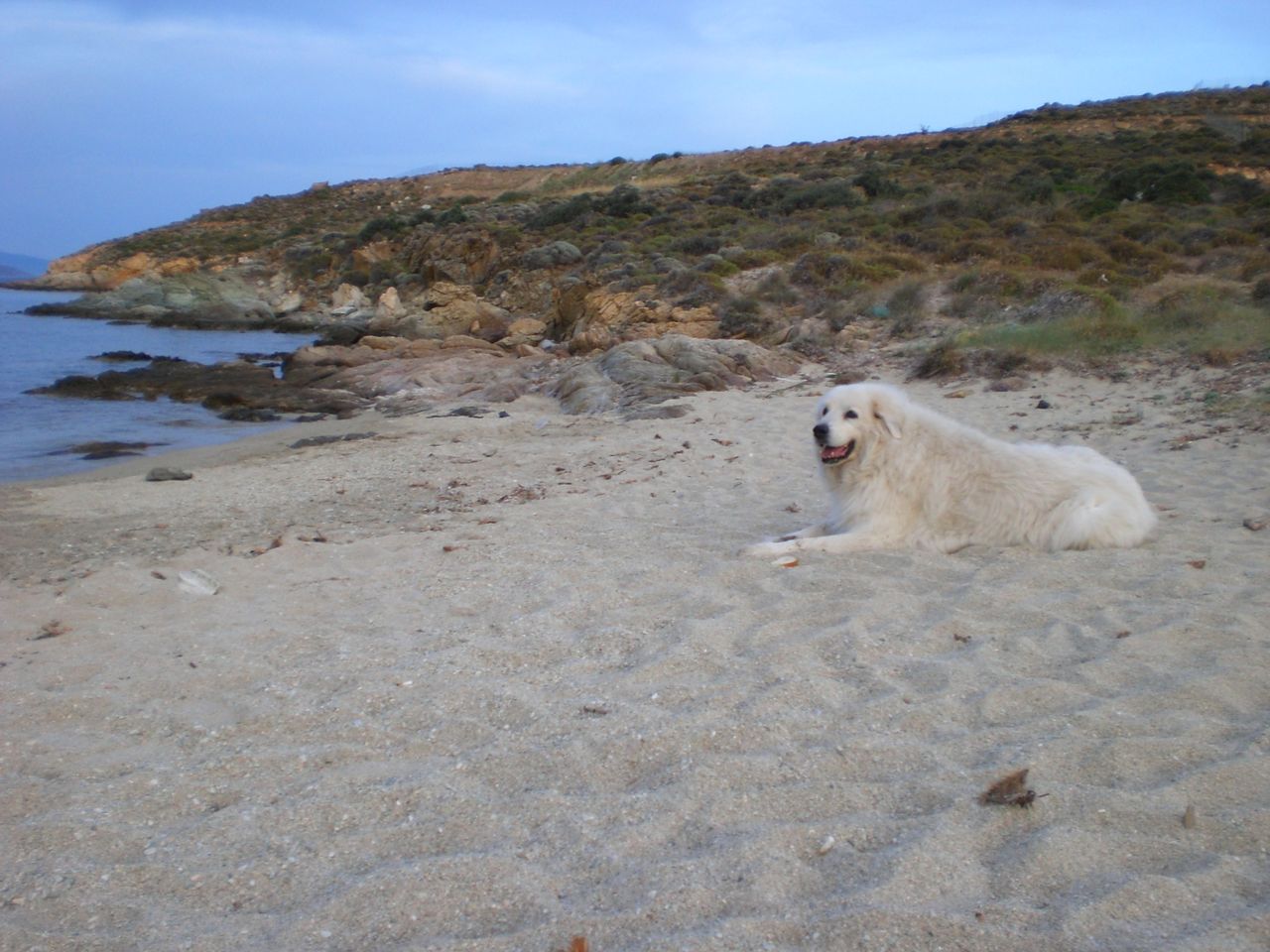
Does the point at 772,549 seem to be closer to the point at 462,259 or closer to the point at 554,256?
the point at 554,256

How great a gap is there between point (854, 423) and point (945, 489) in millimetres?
726

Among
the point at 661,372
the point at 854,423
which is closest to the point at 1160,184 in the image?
the point at 661,372

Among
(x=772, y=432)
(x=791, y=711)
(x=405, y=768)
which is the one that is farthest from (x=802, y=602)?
A: (x=772, y=432)

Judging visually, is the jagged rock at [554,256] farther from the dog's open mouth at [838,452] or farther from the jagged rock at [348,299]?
the dog's open mouth at [838,452]

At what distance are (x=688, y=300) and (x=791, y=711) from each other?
17.4m

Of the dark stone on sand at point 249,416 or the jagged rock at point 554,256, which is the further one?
the jagged rock at point 554,256

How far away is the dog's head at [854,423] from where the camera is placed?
6.09 m

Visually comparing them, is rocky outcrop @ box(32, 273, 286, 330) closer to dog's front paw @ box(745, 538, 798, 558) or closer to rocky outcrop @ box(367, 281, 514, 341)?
rocky outcrop @ box(367, 281, 514, 341)

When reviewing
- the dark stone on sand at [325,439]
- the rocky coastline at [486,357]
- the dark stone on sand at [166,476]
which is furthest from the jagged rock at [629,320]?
the dark stone on sand at [166,476]

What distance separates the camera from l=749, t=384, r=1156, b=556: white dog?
19.2 feet

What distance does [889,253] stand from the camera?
69.2ft

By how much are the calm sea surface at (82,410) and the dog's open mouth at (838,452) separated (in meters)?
10.7

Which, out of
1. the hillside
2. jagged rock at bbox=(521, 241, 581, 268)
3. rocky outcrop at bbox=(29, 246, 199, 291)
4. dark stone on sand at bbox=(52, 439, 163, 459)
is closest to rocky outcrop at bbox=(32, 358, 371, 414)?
dark stone on sand at bbox=(52, 439, 163, 459)

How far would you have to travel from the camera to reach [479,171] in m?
78.5
